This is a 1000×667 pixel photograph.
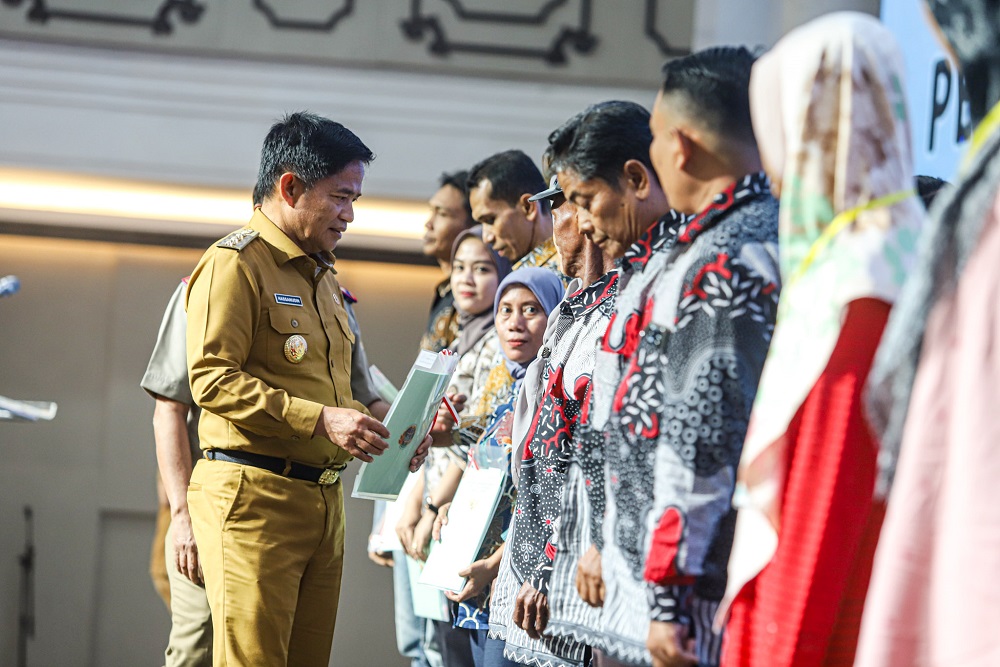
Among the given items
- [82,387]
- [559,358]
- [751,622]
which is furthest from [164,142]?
[751,622]

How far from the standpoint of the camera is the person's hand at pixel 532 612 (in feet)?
6.89

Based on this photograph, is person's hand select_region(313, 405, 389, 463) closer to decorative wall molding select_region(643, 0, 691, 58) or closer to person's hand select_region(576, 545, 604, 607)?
person's hand select_region(576, 545, 604, 607)

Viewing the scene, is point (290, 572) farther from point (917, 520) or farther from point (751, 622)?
point (917, 520)

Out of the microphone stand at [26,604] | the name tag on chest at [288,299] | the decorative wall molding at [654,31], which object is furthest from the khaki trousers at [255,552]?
the decorative wall molding at [654,31]

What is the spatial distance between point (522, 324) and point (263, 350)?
614 mm

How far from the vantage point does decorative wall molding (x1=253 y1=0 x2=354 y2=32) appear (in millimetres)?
4980

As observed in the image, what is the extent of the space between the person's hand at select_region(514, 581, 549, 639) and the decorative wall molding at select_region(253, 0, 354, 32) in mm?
3430

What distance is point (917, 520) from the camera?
1.14 m

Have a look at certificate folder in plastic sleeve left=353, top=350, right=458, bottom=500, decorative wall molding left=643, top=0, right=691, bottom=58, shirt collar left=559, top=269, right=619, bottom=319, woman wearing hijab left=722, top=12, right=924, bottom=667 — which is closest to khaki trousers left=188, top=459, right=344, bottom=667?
certificate folder in plastic sleeve left=353, top=350, right=458, bottom=500

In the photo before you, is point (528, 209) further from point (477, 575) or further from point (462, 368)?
point (477, 575)

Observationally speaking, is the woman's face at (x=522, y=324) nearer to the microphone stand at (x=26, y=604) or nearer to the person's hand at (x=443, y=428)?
the person's hand at (x=443, y=428)

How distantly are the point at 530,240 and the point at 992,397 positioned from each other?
244cm

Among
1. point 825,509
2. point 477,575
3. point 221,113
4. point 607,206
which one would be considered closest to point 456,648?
point 477,575

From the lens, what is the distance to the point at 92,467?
5.35 meters
